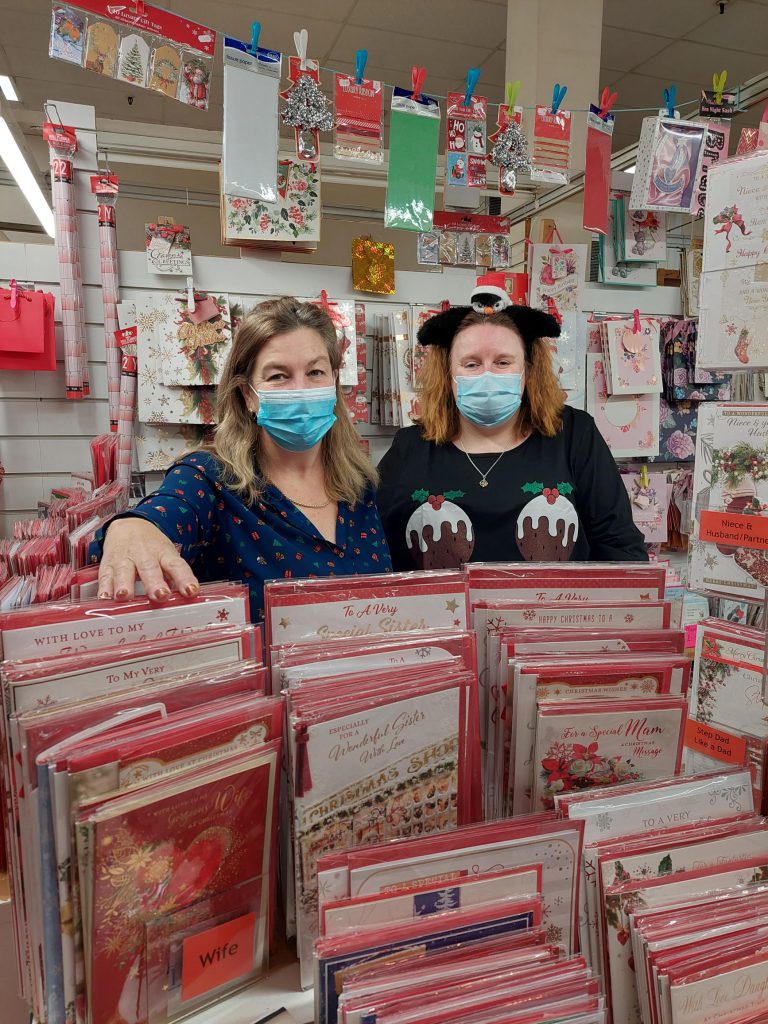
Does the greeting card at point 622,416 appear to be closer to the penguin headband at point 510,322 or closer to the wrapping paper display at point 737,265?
the penguin headband at point 510,322

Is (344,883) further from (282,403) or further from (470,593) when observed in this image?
(282,403)

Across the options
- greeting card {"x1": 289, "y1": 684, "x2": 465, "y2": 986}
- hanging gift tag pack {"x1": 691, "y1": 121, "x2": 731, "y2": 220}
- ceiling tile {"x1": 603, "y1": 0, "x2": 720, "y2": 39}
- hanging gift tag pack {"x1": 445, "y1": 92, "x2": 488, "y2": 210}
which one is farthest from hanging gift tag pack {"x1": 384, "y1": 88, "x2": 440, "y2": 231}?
ceiling tile {"x1": 603, "y1": 0, "x2": 720, "y2": 39}

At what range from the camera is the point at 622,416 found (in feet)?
11.3

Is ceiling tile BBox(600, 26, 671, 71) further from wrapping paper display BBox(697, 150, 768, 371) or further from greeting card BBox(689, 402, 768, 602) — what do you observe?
greeting card BBox(689, 402, 768, 602)

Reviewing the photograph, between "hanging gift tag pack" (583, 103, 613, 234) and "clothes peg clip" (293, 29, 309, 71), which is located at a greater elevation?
"clothes peg clip" (293, 29, 309, 71)

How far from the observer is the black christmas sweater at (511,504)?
2078 mm

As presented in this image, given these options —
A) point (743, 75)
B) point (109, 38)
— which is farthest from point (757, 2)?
point (109, 38)

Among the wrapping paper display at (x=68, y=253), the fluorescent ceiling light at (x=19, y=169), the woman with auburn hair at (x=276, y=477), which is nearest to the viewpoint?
the woman with auburn hair at (x=276, y=477)

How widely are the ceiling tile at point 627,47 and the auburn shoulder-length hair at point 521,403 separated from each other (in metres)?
4.53

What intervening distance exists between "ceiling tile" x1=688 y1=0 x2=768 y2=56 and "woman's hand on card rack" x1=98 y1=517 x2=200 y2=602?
610 centimetres

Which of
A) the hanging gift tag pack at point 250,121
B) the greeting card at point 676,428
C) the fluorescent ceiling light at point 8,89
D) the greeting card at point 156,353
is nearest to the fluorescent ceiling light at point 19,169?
the fluorescent ceiling light at point 8,89

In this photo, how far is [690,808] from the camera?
0.85 meters

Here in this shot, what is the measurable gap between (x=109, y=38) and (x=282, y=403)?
141 centimetres

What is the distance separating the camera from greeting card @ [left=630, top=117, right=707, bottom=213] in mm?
2875
